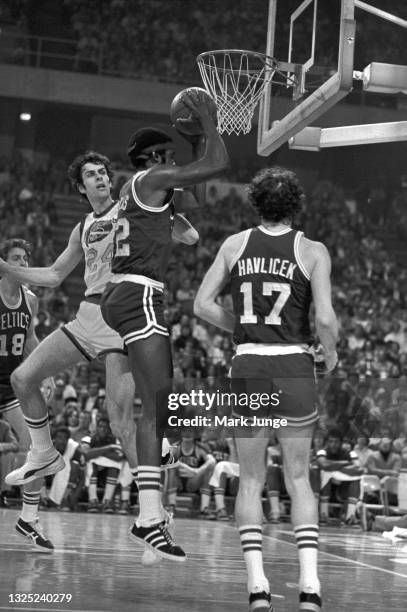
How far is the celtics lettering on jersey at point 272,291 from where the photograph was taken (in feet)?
16.6

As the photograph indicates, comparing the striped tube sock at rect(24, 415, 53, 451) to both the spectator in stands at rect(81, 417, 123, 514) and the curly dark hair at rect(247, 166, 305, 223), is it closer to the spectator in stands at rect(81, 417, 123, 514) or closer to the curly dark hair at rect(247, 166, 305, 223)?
the curly dark hair at rect(247, 166, 305, 223)

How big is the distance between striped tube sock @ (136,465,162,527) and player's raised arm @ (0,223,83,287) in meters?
1.67

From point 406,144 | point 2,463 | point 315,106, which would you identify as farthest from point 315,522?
point 406,144

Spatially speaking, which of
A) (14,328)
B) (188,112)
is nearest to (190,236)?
(188,112)

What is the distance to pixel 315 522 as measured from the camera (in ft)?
16.1

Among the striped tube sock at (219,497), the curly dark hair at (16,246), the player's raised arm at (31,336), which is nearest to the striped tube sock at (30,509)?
the player's raised arm at (31,336)

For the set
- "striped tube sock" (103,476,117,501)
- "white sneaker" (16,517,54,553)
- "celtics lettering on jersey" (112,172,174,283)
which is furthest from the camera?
"striped tube sock" (103,476,117,501)

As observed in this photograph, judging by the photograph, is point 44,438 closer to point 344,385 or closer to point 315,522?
point 315,522

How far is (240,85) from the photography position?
30.5 feet

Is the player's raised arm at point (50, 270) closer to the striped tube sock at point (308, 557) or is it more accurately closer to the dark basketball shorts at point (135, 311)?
the dark basketball shorts at point (135, 311)

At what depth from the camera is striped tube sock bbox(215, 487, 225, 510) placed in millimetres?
14430

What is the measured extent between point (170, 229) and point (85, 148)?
2336 cm

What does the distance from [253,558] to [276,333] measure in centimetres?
112

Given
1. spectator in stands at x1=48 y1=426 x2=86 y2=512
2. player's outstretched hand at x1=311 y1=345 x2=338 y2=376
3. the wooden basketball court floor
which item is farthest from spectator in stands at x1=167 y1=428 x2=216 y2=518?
player's outstretched hand at x1=311 y1=345 x2=338 y2=376
